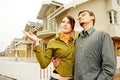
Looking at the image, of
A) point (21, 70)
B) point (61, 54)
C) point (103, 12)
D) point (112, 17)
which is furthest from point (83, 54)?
point (112, 17)

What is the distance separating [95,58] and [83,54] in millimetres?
148

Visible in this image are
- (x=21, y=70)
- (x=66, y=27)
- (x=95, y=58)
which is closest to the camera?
(x=95, y=58)

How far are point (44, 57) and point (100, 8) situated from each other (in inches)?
477

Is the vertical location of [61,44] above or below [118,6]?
below

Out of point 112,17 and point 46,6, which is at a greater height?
point 46,6

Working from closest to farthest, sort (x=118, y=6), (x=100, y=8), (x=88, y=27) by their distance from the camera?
(x=88, y=27) < (x=100, y=8) < (x=118, y=6)

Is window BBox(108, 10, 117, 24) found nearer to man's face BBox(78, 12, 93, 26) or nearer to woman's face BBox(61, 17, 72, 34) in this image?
woman's face BBox(61, 17, 72, 34)

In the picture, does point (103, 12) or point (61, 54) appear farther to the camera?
point (103, 12)

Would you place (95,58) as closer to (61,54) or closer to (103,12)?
(61,54)

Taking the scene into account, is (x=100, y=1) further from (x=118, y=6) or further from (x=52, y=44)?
(x=52, y=44)

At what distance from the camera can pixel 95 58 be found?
7.00ft

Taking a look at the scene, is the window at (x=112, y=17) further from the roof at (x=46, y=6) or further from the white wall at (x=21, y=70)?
the white wall at (x=21, y=70)

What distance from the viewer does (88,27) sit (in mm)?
2357

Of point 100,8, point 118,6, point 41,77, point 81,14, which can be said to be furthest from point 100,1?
point 81,14
